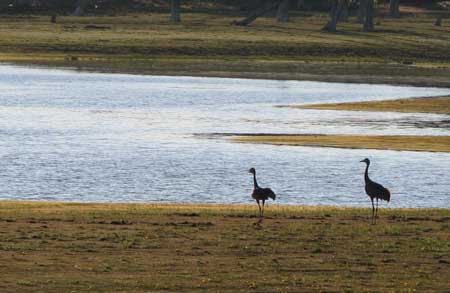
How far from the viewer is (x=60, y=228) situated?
25000 mm

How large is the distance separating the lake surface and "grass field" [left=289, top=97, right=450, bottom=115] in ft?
6.66

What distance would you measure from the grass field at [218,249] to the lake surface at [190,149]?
4470 mm

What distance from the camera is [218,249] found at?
74.8 feet

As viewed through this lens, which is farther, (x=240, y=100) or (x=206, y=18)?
(x=206, y=18)

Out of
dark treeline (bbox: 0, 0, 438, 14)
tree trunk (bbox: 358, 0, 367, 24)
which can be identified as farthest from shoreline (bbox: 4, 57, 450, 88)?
tree trunk (bbox: 358, 0, 367, 24)

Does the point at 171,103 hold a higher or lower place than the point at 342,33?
higher

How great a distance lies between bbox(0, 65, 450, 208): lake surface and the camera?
34344 millimetres

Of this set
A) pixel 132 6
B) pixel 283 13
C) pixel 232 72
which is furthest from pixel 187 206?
pixel 132 6

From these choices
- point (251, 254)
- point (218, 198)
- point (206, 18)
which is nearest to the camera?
point (251, 254)

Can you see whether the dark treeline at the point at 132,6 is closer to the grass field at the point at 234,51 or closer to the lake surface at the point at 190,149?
the grass field at the point at 234,51

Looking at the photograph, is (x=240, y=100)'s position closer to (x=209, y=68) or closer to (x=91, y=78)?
(x=91, y=78)

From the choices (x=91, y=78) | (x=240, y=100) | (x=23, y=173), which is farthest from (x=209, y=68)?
(x=23, y=173)

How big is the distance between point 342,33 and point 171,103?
5923cm

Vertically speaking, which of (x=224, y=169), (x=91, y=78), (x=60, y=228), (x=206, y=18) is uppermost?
(x=60, y=228)
